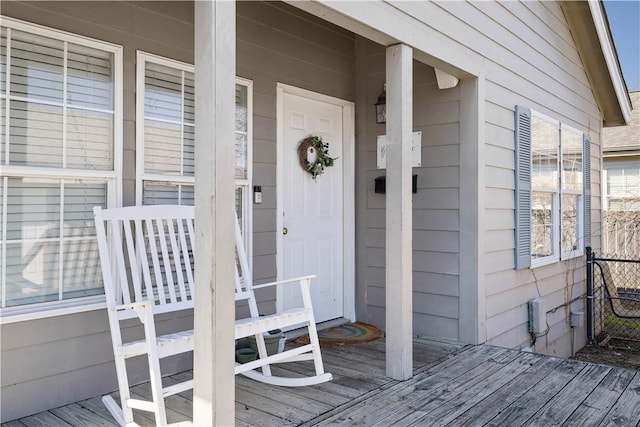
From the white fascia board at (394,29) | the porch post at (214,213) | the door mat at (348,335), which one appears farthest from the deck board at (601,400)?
the white fascia board at (394,29)

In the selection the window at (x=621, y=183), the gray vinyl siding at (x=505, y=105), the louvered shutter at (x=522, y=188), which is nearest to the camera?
the gray vinyl siding at (x=505, y=105)

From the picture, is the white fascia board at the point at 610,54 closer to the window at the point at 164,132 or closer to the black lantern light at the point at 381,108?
the black lantern light at the point at 381,108

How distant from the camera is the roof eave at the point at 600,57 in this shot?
18.4ft

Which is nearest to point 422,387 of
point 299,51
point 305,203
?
point 305,203

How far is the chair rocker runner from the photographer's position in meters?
2.41

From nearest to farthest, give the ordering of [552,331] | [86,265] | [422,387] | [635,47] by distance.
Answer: [86,265], [422,387], [552,331], [635,47]

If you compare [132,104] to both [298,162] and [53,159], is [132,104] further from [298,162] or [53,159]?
[298,162]

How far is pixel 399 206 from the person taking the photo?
305 centimetres

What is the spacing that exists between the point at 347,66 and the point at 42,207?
2.87m

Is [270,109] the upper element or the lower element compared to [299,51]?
lower

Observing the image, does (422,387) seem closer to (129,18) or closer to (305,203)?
(305,203)

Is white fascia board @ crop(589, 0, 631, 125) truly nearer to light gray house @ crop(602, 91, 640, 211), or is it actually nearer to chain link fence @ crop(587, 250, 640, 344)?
chain link fence @ crop(587, 250, 640, 344)

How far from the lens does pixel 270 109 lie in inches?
150

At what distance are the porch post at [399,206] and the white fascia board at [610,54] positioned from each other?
3.67m
